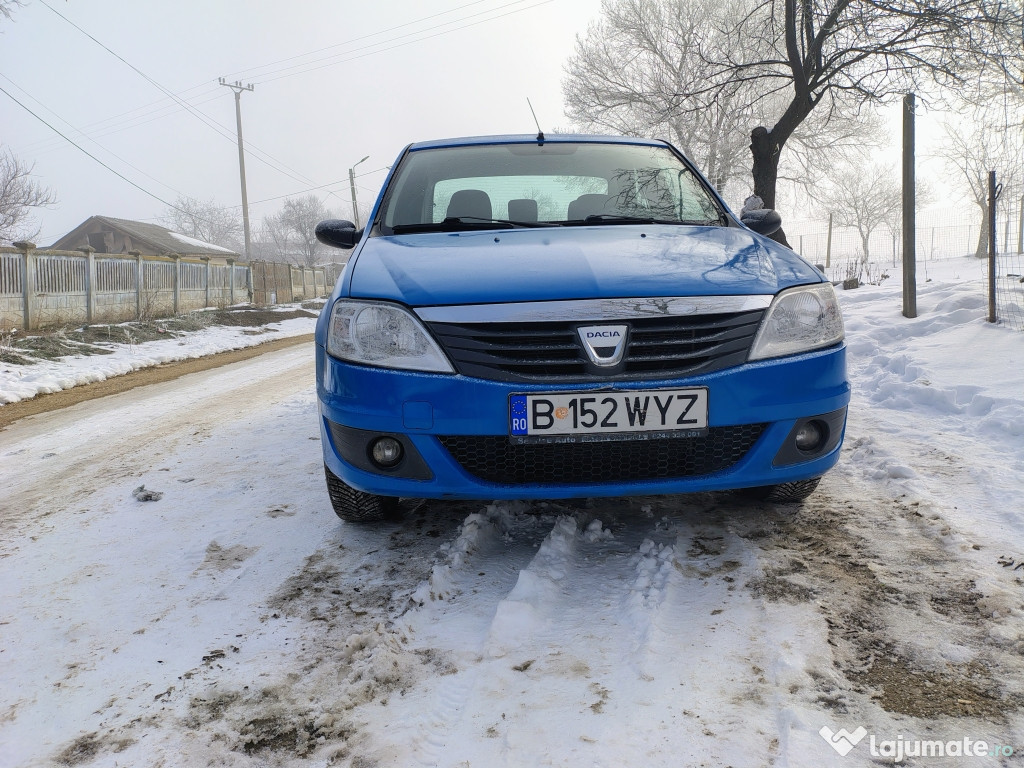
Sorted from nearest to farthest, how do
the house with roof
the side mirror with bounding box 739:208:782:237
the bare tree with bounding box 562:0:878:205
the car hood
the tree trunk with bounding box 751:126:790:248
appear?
the car hood < the side mirror with bounding box 739:208:782:237 < the tree trunk with bounding box 751:126:790:248 < the bare tree with bounding box 562:0:878:205 < the house with roof

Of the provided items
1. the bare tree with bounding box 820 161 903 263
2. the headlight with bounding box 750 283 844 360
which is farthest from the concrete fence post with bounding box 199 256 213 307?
the bare tree with bounding box 820 161 903 263

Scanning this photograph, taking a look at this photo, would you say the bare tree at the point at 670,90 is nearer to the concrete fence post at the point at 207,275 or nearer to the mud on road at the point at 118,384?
the concrete fence post at the point at 207,275

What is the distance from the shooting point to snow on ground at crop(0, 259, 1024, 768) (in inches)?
57.2

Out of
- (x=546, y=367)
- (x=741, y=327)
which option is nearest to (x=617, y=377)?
(x=546, y=367)

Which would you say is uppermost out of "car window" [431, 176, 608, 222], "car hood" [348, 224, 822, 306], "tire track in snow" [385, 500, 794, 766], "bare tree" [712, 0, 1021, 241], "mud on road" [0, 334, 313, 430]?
"bare tree" [712, 0, 1021, 241]

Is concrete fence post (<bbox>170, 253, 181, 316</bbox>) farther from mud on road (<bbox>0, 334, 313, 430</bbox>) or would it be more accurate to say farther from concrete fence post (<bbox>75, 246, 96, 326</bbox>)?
mud on road (<bbox>0, 334, 313, 430</bbox>)

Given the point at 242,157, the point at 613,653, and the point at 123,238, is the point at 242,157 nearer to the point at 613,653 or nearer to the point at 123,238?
the point at 123,238

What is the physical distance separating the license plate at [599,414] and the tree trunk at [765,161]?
33.3 ft

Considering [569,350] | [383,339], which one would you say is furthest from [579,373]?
[383,339]

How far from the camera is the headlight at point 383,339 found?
6.86ft

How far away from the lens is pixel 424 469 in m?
2.13

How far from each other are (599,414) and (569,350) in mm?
202

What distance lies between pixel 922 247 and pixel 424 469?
44703mm

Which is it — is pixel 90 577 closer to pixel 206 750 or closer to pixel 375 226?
pixel 206 750
